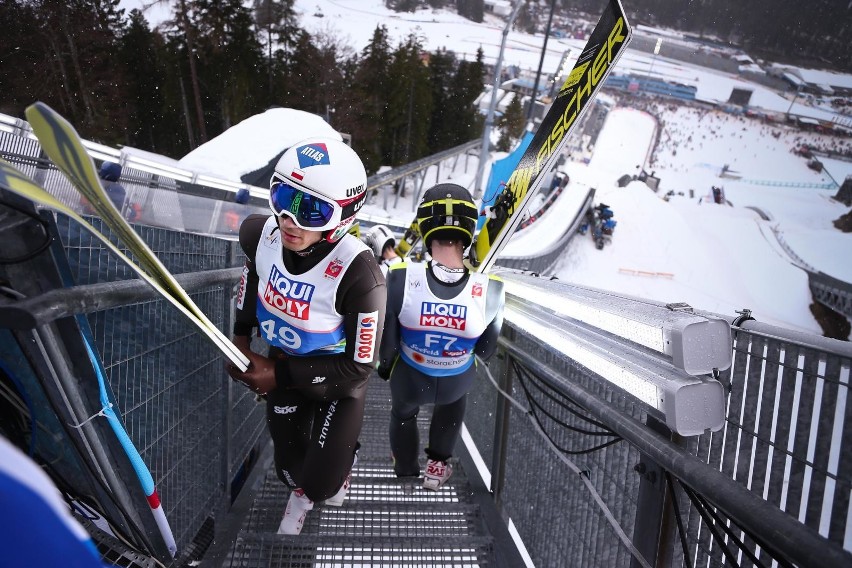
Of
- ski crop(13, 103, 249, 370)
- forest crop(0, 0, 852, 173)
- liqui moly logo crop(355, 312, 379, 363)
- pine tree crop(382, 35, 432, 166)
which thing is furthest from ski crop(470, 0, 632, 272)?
pine tree crop(382, 35, 432, 166)

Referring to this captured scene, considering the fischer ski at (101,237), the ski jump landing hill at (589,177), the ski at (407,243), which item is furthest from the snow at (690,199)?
the fischer ski at (101,237)

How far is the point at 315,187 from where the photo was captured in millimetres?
2330

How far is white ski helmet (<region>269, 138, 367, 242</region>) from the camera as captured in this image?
234cm

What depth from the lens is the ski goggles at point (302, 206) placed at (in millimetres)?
2340

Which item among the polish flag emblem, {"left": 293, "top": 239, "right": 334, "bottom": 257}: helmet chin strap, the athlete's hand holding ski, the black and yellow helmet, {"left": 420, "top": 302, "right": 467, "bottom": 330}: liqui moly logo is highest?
the black and yellow helmet

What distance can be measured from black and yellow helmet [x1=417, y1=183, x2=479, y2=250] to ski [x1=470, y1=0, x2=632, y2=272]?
2.24 feet

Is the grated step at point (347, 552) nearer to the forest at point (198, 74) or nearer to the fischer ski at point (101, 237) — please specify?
the fischer ski at point (101, 237)

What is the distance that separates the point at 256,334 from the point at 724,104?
130 m

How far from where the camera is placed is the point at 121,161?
8.60 metres

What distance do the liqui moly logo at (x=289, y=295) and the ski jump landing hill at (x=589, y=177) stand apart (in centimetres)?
1300

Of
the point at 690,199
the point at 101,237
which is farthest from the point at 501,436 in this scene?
the point at 690,199

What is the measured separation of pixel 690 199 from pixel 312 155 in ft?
219

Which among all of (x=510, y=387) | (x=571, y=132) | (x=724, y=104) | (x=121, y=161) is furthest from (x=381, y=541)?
(x=724, y=104)

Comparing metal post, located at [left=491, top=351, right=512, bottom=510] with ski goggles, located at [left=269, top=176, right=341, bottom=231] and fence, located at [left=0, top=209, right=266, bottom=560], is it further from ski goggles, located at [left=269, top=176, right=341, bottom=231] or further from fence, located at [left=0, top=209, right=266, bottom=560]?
fence, located at [left=0, top=209, right=266, bottom=560]
